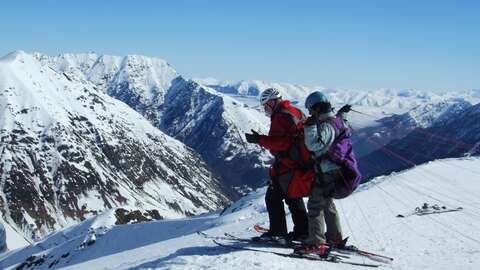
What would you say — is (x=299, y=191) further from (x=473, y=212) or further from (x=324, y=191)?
(x=473, y=212)

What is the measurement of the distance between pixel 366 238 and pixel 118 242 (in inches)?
1951

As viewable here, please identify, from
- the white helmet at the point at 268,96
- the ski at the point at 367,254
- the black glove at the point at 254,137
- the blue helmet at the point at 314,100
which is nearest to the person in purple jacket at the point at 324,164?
the blue helmet at the point at 314,100

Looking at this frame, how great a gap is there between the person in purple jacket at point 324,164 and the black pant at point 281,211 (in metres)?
0.98

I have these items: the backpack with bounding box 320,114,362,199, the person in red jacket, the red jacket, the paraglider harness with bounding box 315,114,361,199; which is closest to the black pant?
the person in red jacket

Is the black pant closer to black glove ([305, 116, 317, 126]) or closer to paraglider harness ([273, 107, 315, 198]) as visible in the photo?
paraglider harness ([273, 107, 315, 198])

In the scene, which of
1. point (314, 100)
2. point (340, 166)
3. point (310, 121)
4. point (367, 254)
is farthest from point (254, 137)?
point (367, 254)

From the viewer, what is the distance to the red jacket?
12.1m

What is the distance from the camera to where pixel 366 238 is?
14.9 metres

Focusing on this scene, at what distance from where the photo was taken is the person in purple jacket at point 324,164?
38.2 ft

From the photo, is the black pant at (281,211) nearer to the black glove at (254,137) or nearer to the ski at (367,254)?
the ski at (367,254)

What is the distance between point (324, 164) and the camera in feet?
39.1

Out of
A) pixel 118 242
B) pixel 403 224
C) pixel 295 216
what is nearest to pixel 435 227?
pixel 403 224

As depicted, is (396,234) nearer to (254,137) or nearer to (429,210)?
(429,210)

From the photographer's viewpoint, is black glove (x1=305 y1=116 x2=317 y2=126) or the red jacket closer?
black glove (x1=305 y1=116 x2=317 y2=126)
